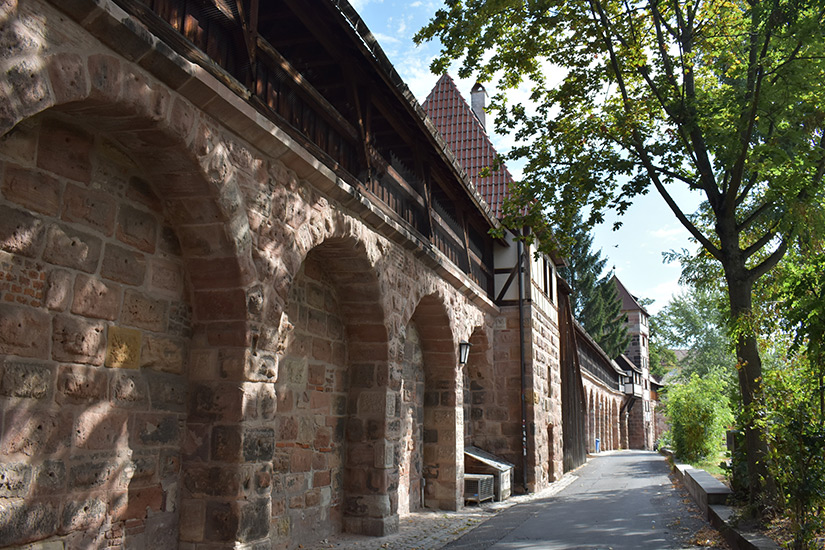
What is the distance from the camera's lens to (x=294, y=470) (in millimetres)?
6285

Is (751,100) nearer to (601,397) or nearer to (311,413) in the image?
(311,413)

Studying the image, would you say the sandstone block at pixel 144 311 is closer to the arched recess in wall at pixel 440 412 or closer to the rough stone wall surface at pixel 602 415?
the arched recess in wall at pixel 440 412

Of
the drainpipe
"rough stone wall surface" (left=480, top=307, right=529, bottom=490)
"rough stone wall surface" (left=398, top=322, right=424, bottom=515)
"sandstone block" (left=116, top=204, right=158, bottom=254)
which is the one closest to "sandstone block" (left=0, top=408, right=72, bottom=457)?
"sandstone block" (left=116, top=204, right=158, bottom=254)

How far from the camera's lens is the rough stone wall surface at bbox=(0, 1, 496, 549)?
11.1 ft

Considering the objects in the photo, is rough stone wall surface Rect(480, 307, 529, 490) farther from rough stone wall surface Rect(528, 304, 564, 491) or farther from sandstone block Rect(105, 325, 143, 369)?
sandstone block Rect(105, 325, 143, 369)

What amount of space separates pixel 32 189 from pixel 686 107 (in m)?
6.51

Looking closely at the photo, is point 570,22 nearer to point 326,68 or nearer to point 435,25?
point 435,25

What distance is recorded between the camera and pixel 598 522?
328 inches

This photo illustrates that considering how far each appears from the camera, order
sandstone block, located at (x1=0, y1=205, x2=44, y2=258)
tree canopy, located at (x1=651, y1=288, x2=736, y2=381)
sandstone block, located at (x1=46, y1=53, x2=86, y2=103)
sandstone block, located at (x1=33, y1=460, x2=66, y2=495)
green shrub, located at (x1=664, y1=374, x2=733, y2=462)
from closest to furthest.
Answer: sandstone block, located at (x1=46, y1=53, x2=86, y2=103) < sandstone block, located at (x1=0, y1=205, x2=44, y2=258) < sandstone block, located at (x1=33, y1=460, x2=66, y2=495) < green shrub, located at (x1=664, y1=374, x2=733, y2=462) < tree canopy, located at (x1=651, y1=288, x2=736, y2=381)

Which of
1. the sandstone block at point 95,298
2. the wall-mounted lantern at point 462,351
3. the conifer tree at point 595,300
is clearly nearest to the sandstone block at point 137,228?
the sandstone block at point 95,298

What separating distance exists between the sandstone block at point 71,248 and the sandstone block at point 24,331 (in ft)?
1.07

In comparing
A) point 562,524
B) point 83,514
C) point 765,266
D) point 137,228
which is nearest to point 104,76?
point 137,228

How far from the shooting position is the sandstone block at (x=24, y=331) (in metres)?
3.33

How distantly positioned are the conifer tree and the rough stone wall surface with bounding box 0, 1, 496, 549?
31.3 metres
